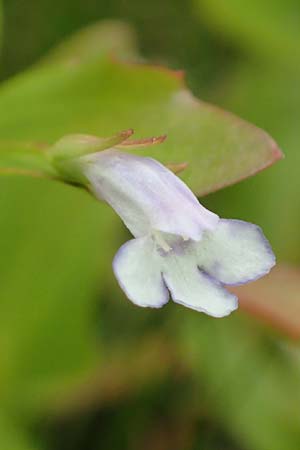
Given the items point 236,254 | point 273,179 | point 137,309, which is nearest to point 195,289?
point 236,254

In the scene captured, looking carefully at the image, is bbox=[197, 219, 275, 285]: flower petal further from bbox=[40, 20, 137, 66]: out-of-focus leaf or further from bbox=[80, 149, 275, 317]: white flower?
bbox=[40, 20, 137, 66]: out-of-focus leaf

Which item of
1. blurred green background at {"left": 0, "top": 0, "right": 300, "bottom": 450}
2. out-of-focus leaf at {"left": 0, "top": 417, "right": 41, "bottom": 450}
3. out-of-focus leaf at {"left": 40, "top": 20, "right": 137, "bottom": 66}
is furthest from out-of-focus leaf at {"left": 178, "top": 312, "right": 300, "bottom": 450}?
out-of-focus leaf at {"left": 40, "top": 20, "right": 137, "bottom": 66}

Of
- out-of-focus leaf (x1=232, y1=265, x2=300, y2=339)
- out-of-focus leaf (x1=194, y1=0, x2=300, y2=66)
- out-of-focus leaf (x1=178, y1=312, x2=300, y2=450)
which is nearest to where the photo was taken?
out-of-focus leaf (x1=232, y1=265, x2=300, y2=339)

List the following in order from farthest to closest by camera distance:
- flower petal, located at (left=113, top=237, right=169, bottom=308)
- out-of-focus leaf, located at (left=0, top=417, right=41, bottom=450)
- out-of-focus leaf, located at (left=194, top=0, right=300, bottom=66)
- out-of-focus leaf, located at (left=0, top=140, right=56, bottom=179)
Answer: out-of-focus leaf, located at (left=194, top=0, right=300, bottom=66)
out-of-focus leaf, located at (left=0, top=417, right=41, bottom=450)
out-of-focus leaf, located at (left=0, top=140, right=56, bottom=179)
flower petal, located at (left=113, top=237, right=169, bottom=308)

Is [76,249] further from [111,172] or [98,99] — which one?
[111,172]

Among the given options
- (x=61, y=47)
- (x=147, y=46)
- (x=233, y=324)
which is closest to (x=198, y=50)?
(x=147, y=46)
